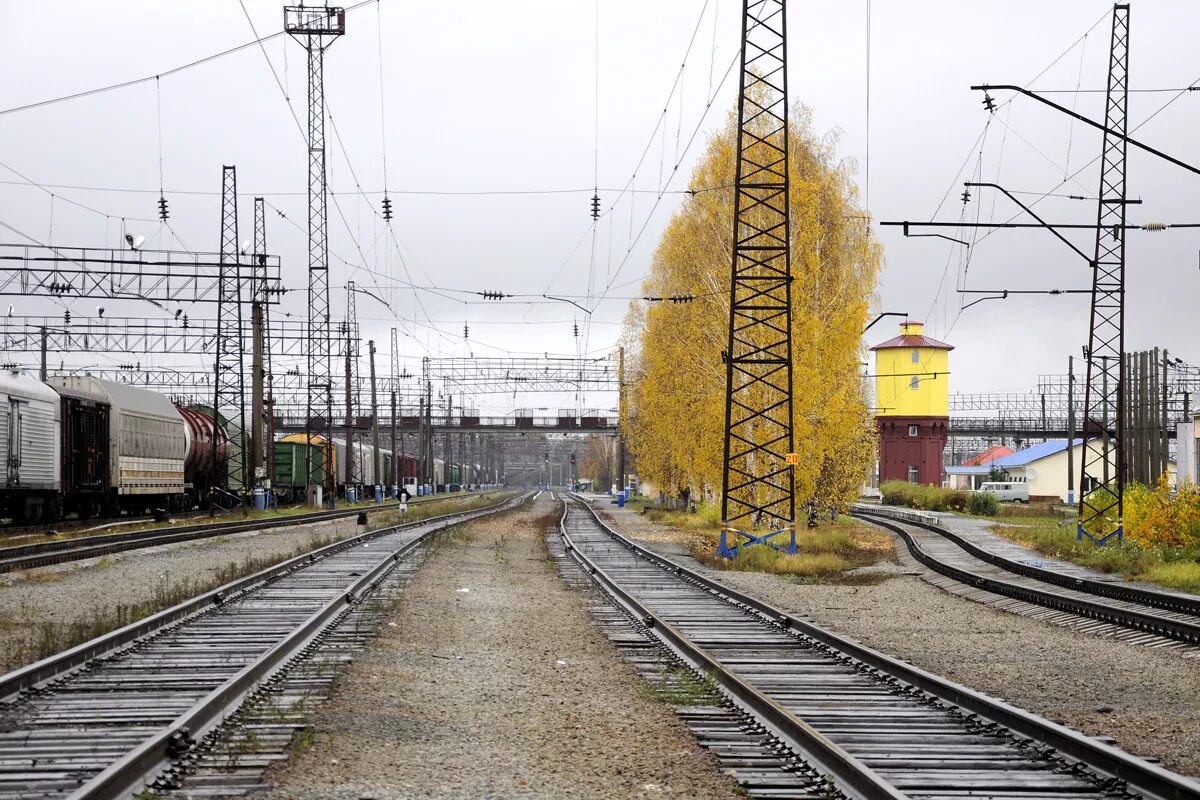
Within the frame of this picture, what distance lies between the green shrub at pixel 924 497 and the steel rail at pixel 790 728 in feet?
166

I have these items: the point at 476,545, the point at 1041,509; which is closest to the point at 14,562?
the point at 476,545

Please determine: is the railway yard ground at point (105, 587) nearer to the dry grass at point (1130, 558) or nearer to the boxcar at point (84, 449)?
the boxcar at point (84, 449)

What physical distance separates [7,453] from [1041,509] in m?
46.0

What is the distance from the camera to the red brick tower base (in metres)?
79.2

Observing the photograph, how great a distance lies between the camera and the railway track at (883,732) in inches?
266

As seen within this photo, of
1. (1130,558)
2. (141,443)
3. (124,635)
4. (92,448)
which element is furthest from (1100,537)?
(141,443)

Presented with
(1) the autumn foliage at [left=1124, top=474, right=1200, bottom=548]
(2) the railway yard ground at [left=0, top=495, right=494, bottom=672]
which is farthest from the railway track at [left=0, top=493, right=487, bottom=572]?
(1) the autumn foliage at [left=1124, top=474, right=1200, bottom=548]

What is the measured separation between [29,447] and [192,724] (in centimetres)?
2561

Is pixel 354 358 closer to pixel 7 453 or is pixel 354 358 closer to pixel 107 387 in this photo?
pixel 107 387

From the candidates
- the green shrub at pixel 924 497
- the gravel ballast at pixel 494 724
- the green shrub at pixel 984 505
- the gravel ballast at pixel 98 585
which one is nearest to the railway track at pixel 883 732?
the gravel ballast at pixel 494 724

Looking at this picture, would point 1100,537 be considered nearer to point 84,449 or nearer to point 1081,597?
point 1081,597

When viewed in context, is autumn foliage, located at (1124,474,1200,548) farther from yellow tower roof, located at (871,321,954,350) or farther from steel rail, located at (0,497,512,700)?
yellow tower roof, located at (871,321,954,350)

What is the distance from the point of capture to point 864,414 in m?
37.7

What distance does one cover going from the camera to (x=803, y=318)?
34438 mm
